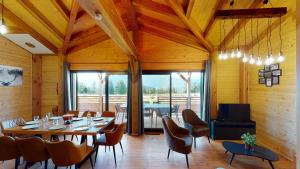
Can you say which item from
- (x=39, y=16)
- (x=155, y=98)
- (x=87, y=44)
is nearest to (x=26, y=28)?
(x=39, y=16)

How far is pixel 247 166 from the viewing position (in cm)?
349

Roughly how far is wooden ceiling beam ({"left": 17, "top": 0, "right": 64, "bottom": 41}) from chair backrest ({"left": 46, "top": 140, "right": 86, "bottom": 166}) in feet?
9.60

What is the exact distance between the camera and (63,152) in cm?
271

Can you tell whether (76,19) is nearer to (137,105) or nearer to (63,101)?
(63,101)

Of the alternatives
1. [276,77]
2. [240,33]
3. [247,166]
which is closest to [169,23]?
[240,33]

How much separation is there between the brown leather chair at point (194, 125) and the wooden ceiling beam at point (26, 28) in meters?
4.47

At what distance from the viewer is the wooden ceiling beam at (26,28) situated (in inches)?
154

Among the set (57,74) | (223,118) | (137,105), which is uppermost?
(57,74)

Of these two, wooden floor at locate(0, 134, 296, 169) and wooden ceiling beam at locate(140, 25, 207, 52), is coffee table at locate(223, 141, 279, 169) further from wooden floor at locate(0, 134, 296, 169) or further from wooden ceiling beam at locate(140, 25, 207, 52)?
wooden ceiling beam at locate(140, 25, 207, 52)

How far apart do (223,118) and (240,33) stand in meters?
2.44

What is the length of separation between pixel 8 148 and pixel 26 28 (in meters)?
2.97

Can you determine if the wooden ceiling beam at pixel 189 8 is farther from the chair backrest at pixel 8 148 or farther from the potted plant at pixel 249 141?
the chair backrest at pixel 8 148

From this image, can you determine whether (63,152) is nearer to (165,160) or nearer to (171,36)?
(165,160)

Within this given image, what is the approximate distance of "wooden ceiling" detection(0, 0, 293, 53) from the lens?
3.71 m
